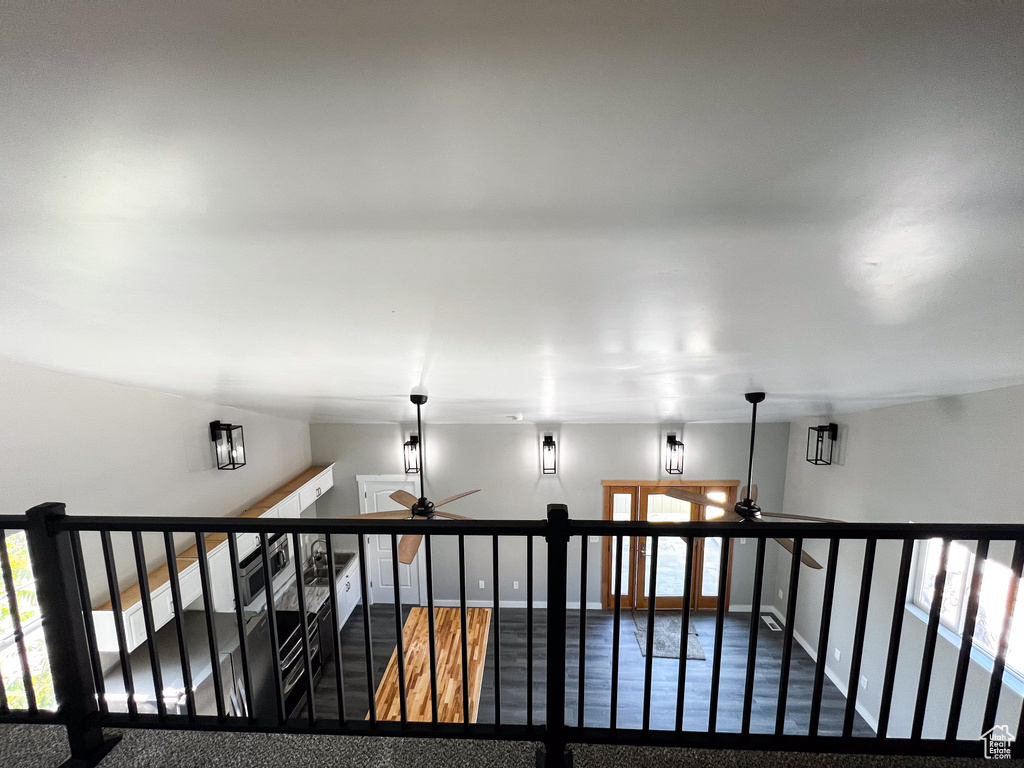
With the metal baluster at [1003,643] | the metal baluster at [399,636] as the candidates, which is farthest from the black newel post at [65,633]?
the metal baluster at [1003,643]

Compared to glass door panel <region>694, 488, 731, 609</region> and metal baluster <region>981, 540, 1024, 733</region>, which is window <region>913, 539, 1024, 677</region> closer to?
metal baluster <region>981, 540, 1024, 733</region>

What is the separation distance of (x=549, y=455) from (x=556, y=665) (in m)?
5.00

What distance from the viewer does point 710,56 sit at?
72 centimetres

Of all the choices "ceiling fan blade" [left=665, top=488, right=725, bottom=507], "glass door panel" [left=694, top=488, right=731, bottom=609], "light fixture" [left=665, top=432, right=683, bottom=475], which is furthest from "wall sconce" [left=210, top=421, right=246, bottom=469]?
"glass door panel" [left=694, top=488, right=731, bottom=609]

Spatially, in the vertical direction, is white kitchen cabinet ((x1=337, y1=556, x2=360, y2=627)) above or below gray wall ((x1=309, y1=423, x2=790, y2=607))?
below

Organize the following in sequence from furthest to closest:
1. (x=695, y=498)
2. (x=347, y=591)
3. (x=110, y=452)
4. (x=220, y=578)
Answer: (x=347, y=591)
(x=220, y=578)
(x=695, y=498)
(x=110, y=452)

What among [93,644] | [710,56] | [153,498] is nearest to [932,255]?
[710,56]

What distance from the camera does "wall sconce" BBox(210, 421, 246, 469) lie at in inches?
180

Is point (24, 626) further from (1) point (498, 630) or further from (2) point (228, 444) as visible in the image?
(1) point (498, 630)

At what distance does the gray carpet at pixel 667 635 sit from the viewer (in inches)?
217

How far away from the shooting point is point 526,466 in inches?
255

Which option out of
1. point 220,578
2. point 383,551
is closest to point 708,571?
point 383,551

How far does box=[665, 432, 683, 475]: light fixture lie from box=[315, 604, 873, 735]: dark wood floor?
2.04m

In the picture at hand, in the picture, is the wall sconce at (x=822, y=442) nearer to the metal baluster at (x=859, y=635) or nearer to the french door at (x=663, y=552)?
the french door at (x=663, y=552)
